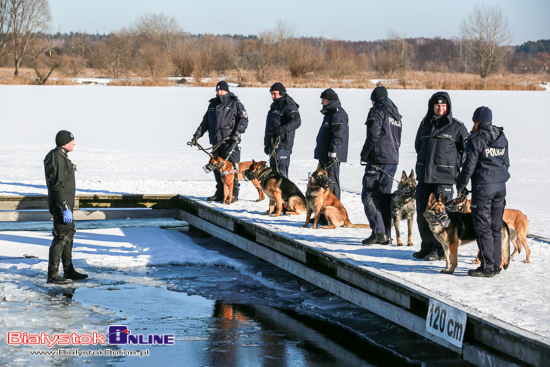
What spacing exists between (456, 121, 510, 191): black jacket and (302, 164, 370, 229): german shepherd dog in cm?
189

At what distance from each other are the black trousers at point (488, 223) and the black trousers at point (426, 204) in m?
0.44

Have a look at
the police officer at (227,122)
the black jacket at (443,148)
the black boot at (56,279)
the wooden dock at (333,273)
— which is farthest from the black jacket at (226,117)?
the black jacket at (443,148)

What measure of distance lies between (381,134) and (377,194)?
0.54 m

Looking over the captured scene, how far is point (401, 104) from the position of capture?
87.3 feet

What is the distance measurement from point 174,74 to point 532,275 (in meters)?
46.9

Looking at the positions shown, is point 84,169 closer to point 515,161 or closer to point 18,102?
point 515,161

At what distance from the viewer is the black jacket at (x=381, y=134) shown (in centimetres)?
598

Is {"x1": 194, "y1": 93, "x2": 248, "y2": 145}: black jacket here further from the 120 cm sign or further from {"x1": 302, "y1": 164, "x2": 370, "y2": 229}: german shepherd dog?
the 120 cm sign

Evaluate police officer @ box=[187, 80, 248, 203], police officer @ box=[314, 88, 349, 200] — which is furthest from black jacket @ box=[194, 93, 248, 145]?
police officer @ box=[314, 88, 349, 200]

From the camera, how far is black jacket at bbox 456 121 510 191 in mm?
4871

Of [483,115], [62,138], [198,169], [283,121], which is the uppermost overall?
[483,115]

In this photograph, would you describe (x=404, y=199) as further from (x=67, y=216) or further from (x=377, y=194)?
(x=67, y=216)

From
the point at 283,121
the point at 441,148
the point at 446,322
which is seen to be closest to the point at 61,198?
the point at 283,121

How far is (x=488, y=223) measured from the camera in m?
4.95
